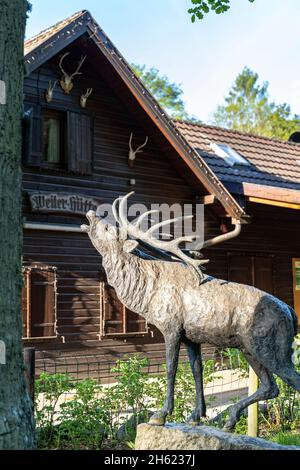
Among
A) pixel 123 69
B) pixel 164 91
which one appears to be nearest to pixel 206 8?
pixel 123 69

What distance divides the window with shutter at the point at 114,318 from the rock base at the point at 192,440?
6817 millimetres

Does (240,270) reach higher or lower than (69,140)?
lower

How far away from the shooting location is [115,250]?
4.54 meters

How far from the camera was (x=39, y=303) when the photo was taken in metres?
10.4

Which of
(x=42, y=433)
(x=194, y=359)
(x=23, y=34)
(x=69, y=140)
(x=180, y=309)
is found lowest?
(x=42, y=433)

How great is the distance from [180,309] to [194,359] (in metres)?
0.43

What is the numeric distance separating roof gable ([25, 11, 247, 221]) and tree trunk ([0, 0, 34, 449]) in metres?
5.54

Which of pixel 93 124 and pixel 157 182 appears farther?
pixel 157 182

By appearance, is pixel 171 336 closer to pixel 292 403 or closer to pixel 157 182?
pixel 292 403

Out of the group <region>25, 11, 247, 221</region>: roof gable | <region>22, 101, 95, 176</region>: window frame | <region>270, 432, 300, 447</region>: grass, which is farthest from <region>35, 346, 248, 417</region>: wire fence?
<region>22, 101, 95, 176</region>: window frame

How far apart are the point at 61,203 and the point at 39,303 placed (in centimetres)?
173

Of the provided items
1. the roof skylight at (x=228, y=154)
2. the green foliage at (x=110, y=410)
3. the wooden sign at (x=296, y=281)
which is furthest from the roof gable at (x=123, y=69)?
the green foliage at (x=110, y=410)

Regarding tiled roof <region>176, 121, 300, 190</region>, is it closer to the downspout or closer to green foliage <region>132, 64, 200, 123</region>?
the downspout

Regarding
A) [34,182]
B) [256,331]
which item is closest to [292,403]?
[256,331]
